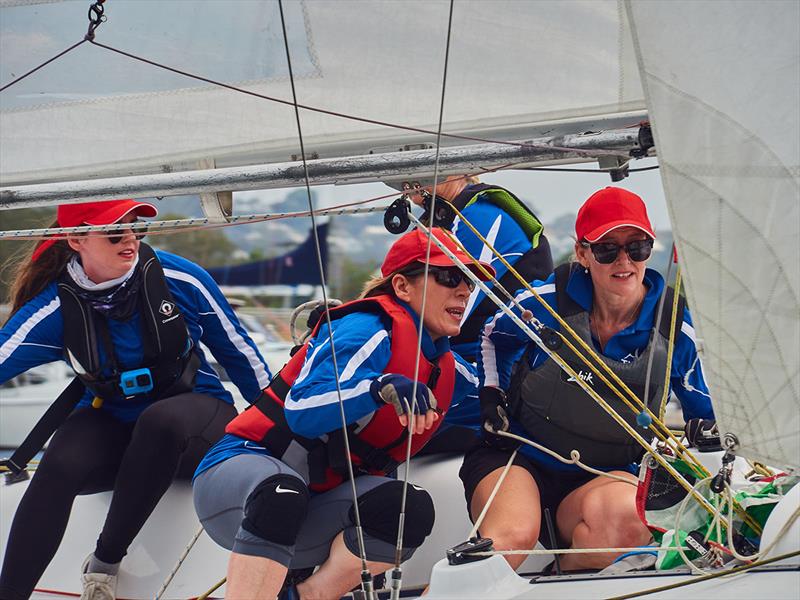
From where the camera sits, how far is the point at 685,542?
205 cm

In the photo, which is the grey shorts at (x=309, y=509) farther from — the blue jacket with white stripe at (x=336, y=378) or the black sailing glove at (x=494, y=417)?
the black sailing glove at (x=494, y=417)

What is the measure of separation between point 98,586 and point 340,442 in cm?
95

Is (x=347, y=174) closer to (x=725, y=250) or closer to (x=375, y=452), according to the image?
(x=375, y=452)

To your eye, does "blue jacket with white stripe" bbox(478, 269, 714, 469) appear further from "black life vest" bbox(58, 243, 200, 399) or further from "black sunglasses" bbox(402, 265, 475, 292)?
"black life vest" bbox(58, 243, 200, 399)

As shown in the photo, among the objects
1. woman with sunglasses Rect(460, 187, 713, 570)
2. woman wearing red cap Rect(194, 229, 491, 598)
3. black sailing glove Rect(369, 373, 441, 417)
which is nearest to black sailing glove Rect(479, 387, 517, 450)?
woman with sunglasses Rect(460, 187, 713, 570)

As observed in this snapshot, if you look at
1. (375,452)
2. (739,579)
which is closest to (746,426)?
(739,579)

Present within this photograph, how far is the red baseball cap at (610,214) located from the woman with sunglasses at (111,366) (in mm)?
1024

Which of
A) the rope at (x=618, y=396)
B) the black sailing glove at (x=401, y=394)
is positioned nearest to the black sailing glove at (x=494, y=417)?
the rope at (x=618, y=396)

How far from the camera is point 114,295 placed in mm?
2787

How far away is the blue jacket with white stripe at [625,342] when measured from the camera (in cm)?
243

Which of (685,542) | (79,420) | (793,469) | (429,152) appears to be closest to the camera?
(793,469)

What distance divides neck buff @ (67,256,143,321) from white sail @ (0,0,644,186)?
283 millimetres

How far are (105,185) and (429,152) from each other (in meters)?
0.77

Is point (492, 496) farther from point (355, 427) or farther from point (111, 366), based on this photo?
point (111, 366)
